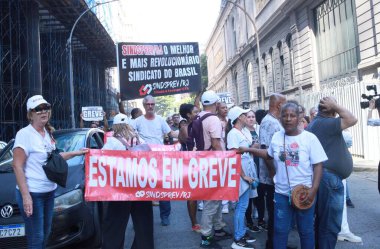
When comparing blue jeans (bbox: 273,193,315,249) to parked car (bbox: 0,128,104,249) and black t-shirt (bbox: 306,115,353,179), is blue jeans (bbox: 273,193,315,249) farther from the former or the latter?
parked car (bbox: 0,128,104,249)

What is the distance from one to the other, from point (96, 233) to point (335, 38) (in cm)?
1644

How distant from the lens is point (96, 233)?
498 cm

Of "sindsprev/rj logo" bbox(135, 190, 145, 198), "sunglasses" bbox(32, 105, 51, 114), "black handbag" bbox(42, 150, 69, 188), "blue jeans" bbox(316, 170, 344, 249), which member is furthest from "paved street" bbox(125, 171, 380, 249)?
"sunglasses" bbox(32, 105, 51, 114)

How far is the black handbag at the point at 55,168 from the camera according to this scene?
360cm

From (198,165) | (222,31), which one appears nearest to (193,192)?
(198,165)

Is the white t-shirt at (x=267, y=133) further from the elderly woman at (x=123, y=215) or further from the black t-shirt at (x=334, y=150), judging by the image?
the elderly woman at (x=123, y=215)

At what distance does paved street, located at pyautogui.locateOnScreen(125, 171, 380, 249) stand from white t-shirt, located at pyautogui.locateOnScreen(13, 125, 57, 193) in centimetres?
215

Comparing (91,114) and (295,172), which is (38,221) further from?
(91,114)

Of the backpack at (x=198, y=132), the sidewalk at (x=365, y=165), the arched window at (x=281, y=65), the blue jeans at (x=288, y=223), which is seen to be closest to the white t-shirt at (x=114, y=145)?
the backpack at (x=198, y=132)

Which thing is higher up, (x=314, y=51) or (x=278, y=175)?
(x=314, y=51)

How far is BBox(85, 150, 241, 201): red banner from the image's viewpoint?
14.3ft

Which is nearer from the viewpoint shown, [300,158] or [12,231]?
[300,158]

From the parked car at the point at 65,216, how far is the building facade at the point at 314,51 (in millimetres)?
8659

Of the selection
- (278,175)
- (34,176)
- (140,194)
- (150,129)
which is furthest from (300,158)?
(150,129)
